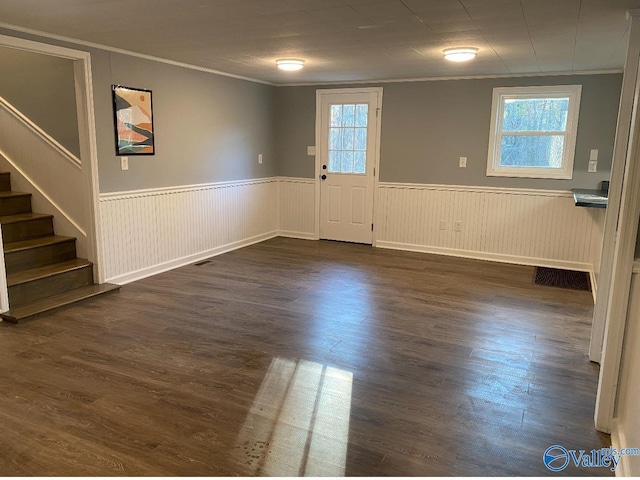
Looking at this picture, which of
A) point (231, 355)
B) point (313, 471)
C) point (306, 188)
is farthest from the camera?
point (306, 188)

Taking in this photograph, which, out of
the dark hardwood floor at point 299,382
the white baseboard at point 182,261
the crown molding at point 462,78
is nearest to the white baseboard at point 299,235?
the white baseboard at point 182,261

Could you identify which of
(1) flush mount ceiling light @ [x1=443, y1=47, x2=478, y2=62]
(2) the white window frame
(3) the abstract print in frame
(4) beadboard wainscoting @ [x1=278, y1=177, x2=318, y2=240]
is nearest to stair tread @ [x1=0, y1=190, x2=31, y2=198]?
(3) the abstract print in frame

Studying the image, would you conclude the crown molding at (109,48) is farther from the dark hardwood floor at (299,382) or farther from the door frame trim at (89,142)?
the dark hardwood floor at (299,382)

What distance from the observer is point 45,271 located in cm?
439

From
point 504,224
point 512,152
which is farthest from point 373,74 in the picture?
point 504,224

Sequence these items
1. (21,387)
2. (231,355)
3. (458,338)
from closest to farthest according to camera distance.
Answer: (21,387) → (231,355) → (458,338)

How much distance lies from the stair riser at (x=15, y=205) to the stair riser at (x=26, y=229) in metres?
0.32

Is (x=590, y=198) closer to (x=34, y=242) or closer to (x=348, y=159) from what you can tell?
(x=348, y=159)

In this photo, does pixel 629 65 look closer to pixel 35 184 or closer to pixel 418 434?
pixel 418 434

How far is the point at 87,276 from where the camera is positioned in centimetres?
466

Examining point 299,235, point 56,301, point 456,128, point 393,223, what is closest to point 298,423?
point 56,301

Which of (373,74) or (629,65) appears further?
(373,74)

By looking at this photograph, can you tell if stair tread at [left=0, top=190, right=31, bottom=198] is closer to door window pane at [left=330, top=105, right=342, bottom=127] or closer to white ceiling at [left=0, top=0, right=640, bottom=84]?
white ceiling at [left=0, top=0, right=640, bottom=84]

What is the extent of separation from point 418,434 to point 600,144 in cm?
451
